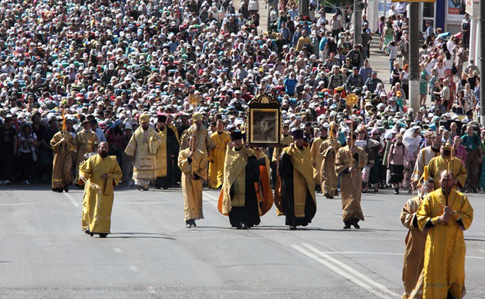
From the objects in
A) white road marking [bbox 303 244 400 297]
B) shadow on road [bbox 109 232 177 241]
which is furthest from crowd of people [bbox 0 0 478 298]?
white road marking [bbox 303 244 400 297]

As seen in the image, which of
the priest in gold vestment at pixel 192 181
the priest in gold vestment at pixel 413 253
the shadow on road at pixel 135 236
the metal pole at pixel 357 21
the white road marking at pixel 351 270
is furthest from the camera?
the metal pole at pixel 357 21

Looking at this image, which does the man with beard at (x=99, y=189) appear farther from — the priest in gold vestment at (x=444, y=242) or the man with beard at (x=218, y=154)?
the man with beard at (x=218, y=154)

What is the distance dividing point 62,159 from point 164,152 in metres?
2.49

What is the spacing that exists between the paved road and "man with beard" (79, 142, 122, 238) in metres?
0.28

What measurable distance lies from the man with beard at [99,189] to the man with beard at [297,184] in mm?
2924

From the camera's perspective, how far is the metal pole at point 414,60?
38062 mm

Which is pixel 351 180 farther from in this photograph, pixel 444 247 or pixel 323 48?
pixel 323 48

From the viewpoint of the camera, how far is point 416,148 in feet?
103

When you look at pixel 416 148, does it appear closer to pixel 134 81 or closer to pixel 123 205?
pixel 123 205

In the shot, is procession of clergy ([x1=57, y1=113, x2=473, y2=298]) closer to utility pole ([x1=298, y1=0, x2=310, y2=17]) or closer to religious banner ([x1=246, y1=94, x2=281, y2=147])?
religious banner ([x1=246, y1=94, x2=281, y2=147])

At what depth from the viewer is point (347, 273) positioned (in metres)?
17.3

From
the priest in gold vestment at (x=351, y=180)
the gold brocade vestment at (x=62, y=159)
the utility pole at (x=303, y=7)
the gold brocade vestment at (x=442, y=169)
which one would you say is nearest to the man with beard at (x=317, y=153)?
the gold brocade vestment at (x=62, y=159)

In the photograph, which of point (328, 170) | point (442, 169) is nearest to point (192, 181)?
point (442, 169)

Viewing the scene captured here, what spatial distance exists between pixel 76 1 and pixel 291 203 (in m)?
36.3
